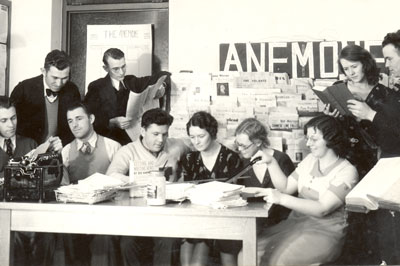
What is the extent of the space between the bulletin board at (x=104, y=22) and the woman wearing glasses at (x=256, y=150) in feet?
2.41

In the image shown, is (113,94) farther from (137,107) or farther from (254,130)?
(254,130)

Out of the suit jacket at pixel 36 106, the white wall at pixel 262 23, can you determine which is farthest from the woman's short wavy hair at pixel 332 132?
the suit jacket at pixel 36 106

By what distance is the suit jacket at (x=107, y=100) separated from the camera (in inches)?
120

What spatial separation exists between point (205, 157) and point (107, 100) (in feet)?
2.57

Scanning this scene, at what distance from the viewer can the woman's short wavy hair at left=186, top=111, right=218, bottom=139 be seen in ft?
9.53

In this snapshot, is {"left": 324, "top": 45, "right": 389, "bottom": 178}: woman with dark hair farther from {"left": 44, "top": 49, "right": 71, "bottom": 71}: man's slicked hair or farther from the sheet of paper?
the sheet of paper

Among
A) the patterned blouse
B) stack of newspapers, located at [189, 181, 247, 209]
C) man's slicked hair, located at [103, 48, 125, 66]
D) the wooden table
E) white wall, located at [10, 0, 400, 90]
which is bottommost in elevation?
the wooden table

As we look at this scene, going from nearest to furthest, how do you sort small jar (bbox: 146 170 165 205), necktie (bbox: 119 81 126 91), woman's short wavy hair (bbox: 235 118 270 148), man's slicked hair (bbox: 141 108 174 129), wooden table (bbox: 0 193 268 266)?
wooden table (bbox: 0 193 268 266) → small jar (bbox: 146 170 165 205) → woman's short wavy hair (bbox: 235 118 270 148) → man's slicked hair (bbox: 141 108 174 129) → necktie (bbox: 119 81 126 91)

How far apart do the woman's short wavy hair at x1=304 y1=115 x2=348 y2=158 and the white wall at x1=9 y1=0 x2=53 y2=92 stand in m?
1.88

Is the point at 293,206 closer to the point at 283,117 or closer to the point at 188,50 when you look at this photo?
the point at 283,117

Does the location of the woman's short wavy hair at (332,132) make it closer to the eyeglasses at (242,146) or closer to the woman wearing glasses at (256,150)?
the woman wearing glasses at (256,150)

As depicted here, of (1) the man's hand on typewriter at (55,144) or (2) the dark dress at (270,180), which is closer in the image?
(2) the dark dress at (270,180)

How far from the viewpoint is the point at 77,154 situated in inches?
122

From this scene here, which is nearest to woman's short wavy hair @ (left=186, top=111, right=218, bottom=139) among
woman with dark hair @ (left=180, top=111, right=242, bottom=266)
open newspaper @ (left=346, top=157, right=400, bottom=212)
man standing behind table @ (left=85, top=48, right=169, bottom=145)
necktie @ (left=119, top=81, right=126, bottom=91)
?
woman with dark hair @ (left=180, top=111, right=242, bottom=266)
